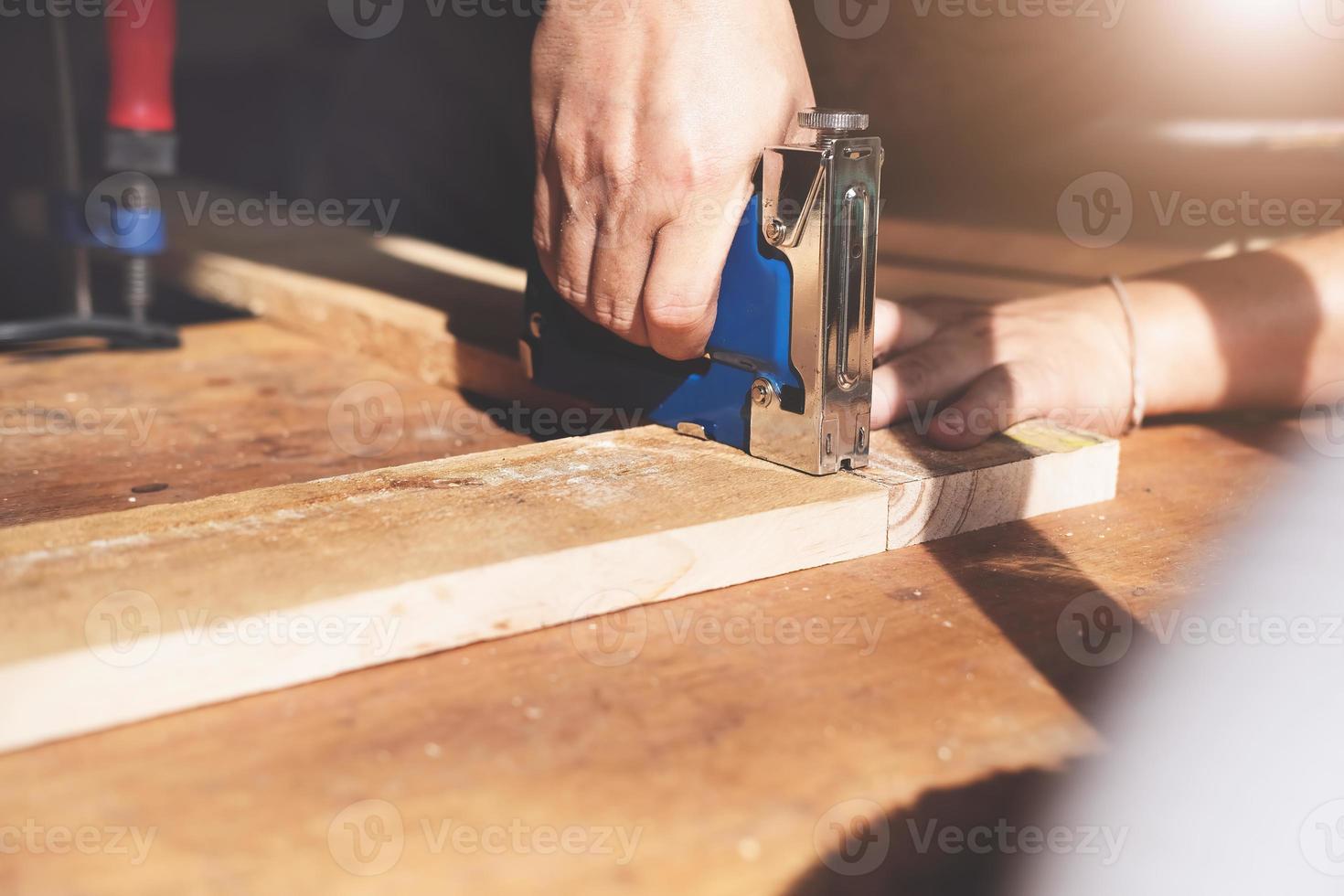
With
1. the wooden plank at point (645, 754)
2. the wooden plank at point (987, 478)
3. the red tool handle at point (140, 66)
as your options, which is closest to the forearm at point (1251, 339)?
the wooden plank at point (987, 478)

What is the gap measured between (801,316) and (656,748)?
0.39m

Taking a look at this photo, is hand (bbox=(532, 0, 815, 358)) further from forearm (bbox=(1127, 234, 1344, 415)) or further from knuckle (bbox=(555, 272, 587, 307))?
forearm (bbox=(1127, 234, 1344, 415))

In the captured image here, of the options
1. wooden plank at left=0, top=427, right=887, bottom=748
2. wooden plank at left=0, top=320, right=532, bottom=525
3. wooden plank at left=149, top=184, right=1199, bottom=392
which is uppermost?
wooden plank at left=149, top=184, right=1199, bottom=392

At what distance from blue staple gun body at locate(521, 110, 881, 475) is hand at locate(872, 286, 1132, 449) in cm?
14

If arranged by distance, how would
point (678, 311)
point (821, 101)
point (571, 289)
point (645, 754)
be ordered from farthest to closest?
1. point (821, 101)
2. point (571, 289)
3. point (678, 311)
4. point (645, 754)

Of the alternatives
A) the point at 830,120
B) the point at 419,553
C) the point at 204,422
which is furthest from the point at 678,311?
the point at 204,422

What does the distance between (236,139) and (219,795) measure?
3450 mm

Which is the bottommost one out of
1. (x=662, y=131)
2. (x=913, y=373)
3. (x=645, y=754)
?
(x=645, y=754)

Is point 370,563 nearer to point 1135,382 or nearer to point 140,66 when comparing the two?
point 1135,382

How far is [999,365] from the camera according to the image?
42.3 inches

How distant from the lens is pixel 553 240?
1048 mm

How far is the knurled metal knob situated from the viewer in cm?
82

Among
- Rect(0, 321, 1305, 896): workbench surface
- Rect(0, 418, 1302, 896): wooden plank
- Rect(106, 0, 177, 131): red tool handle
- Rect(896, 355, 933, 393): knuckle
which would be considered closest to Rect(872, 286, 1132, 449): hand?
Rect(896, 355, 933, 393): knuckle

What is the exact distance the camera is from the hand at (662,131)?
2.91 ft
